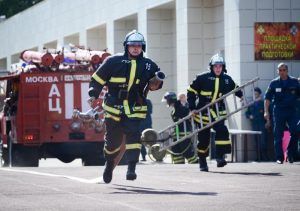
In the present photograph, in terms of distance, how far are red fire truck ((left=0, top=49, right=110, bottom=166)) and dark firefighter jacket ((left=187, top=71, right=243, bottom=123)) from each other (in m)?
5.62

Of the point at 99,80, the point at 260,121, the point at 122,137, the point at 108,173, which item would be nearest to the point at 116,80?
the point at 99,80

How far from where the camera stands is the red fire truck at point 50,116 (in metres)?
24.0

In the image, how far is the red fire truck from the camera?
78.7ft

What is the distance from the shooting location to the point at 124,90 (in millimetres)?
14867

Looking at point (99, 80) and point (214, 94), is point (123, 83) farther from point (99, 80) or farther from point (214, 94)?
point (214, 94)

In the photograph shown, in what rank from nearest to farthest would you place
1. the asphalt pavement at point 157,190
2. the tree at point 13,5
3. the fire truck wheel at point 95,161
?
the asphalt pavement at point 157,190
the fire truck wheel at point 95,161
the tree at point 13,5

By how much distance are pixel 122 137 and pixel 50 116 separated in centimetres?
938

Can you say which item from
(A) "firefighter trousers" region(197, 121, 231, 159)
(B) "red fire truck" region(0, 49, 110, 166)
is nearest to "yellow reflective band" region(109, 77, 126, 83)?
(A) "firefighter trousers" region(197, 121, 231, 159)

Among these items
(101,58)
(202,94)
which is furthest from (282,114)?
(101,58)

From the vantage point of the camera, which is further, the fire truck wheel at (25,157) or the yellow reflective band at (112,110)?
the fire truck wheel at (25,157)

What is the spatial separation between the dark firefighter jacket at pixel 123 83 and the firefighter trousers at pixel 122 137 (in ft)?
0.25

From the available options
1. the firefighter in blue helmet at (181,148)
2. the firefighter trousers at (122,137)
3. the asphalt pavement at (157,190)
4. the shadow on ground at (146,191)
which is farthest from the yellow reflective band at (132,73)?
the firefighter in blue helmet at (181,148)

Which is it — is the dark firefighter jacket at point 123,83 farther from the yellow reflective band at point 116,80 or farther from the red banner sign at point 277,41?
the red banner sign at point 277,41

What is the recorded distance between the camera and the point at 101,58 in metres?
24.5
